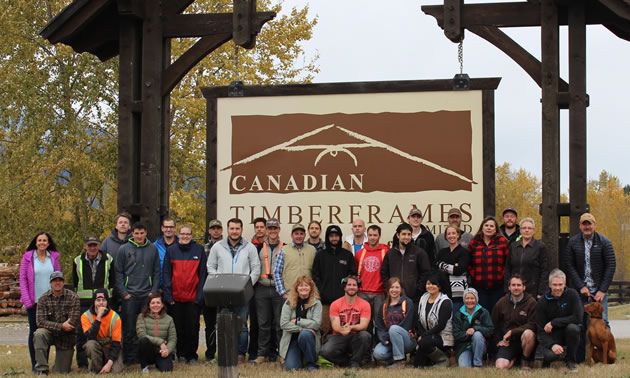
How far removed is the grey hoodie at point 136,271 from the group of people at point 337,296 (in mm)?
12

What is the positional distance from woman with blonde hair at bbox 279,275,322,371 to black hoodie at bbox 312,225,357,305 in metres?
0.23

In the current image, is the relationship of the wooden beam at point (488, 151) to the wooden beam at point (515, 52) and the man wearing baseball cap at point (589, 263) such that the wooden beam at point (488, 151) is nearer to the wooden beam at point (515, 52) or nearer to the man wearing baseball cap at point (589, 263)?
the wooden beam at point (515, 52)

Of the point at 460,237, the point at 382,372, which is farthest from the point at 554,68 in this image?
the point at 382,372

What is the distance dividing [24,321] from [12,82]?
6.68 m

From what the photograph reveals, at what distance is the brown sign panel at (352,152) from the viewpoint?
11312 mm

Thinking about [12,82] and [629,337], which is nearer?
[629,337]

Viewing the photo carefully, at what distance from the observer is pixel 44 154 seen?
2508 centimetres

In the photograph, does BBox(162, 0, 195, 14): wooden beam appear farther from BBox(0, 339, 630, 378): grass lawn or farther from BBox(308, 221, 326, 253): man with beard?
BBox(0, 339, 630, 378): grass lawn

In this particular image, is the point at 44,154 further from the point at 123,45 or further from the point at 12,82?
the point at 123,45

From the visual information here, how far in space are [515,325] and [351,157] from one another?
301cm

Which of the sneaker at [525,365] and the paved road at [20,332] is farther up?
the sneaker at [525,365]

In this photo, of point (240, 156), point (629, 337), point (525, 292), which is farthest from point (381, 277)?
point (629, 337)

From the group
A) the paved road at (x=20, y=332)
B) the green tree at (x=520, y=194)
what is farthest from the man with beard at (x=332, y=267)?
the green tree at (x=520, y=194)

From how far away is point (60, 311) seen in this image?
10.4 metres
